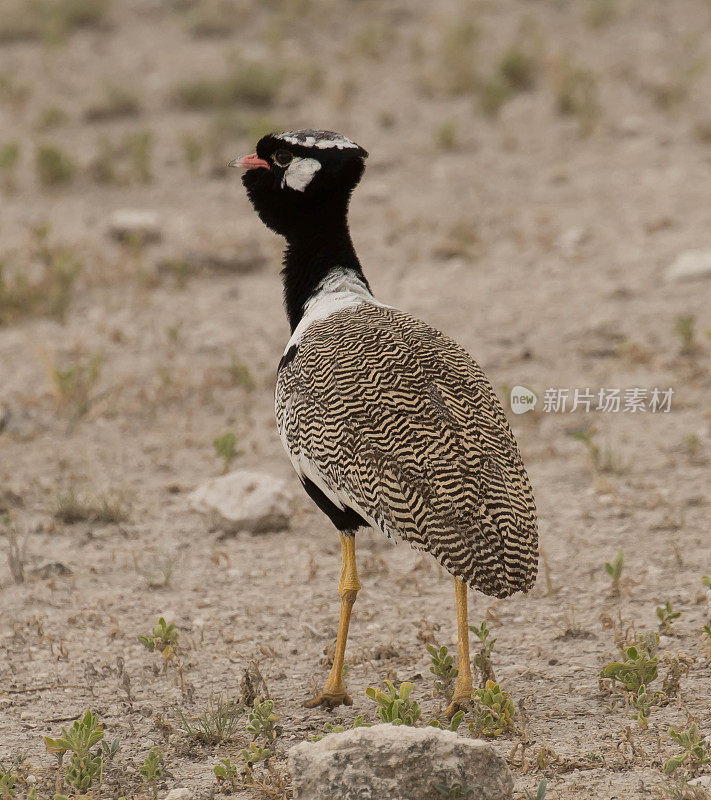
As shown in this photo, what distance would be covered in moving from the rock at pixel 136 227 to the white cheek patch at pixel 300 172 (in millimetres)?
4596

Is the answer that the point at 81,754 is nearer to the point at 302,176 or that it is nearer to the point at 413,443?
the point at 413,443

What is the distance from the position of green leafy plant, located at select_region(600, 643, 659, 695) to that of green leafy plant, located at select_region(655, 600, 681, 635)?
0.43 meters

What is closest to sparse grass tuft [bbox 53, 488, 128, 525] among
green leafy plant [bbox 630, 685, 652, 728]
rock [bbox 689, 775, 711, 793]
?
green leafy plant [bbox 630, 685, 652, 728]

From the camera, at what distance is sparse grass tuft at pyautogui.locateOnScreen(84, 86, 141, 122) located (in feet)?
39.5

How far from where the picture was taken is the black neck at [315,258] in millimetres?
4820

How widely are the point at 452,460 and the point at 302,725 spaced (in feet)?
3.51

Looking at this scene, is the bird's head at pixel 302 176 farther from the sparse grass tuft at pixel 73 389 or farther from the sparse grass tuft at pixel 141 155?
the sparse grass tuft at pixel 141 155

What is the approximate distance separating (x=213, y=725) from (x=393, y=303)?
4813 millimetres

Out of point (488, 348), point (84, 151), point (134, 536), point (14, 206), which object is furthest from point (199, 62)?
point (134, 536)

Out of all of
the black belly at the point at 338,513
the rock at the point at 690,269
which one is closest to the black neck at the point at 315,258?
the black belly at the point at 338,513

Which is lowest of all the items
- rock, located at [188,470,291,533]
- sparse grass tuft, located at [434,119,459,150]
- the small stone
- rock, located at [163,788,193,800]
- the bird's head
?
rock, located at [163,788,193,800]

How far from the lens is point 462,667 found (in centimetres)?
399

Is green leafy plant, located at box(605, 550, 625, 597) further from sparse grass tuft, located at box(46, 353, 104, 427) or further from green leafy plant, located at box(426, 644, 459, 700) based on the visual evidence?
sparse grass tuft, located at box(46, 353, 104, 427)

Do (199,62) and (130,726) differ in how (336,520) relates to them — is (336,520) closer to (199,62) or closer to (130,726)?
(130,726)
